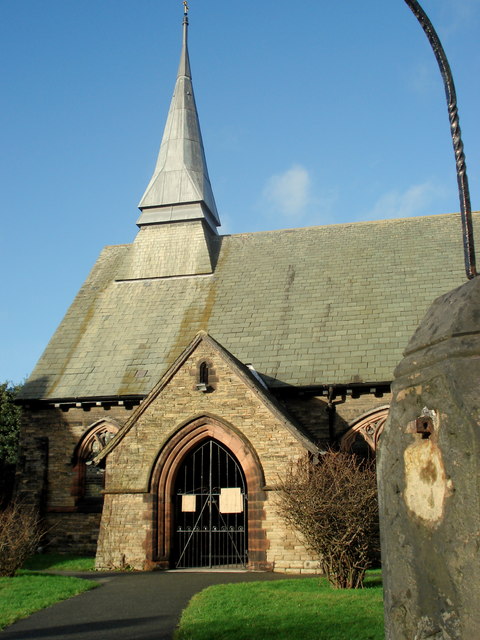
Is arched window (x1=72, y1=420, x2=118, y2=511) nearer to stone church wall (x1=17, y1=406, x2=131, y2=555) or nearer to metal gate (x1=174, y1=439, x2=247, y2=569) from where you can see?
stone church wall (x1=17, y1=406, x2=131, y2=555)

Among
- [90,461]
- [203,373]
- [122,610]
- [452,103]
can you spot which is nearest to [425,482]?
[452,103]

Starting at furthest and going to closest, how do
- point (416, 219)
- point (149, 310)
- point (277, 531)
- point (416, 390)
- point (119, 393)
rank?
1. point (416, 219)
2. point (149, 310)
3. point (119, 393)
4. point (277, 531)
5. point (416, 390)

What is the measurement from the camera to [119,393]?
62.7 ft

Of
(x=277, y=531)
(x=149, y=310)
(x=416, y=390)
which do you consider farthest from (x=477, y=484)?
(x=149, y=310)

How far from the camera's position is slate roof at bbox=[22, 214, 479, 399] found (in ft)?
61.9

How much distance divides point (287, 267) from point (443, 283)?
5376mm

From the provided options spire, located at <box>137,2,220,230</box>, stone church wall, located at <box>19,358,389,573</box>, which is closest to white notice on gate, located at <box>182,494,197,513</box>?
stone church wall, located at <box>19,358,389,573</box>

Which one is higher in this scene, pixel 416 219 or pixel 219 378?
pixel 416 219

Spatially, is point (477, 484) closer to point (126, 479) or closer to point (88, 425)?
point (126, 479)

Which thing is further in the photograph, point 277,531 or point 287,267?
point 287,267

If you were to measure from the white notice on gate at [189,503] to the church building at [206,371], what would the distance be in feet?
0.17

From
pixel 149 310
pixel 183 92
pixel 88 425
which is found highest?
pixel 183 92

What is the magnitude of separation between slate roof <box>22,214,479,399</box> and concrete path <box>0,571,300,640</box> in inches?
251

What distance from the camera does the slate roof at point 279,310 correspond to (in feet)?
61.9
